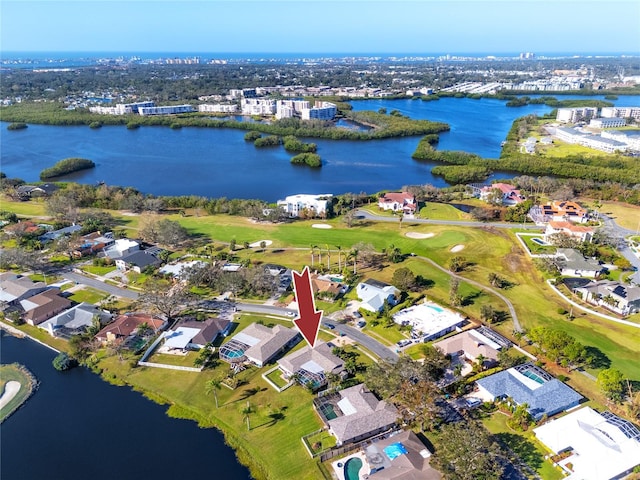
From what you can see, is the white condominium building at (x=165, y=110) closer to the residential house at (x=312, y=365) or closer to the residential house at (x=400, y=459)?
the residential house at (x=312, y=365)

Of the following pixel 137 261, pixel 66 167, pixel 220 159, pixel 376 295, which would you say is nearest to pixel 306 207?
pixel 137 261

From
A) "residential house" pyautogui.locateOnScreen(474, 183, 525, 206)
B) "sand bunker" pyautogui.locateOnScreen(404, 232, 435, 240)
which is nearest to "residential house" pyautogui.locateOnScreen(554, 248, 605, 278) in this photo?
"sand bunker" pyautogui.locateOnScreen(404, 232, 435, 240)

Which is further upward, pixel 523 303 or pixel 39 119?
pixel 39 119

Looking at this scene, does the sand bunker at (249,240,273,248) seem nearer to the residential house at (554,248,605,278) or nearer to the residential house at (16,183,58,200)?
the residential house at (554,248,605,278)

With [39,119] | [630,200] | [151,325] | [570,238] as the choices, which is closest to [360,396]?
[151,325]

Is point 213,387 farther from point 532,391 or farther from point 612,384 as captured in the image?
point 612,384

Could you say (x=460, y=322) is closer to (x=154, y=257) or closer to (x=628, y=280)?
(x=628, y=280)

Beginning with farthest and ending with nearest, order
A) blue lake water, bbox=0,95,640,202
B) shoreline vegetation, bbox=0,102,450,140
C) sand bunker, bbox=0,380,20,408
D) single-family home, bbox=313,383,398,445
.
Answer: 1. shoreline vegetation, bbox=0,102,450,140
2. blue lake water, bbox=0,95,640,202
3. sand bunker, bbox=0,380,20,408
4. single-family home, bbox=313,383,398,445
